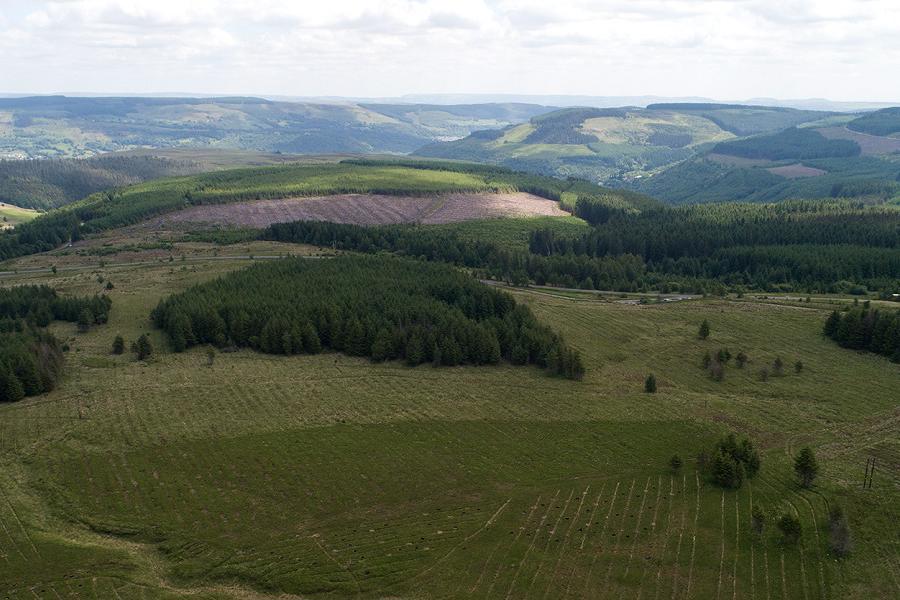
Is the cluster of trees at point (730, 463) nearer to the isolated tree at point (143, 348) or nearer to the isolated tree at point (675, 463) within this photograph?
the isolated tree at point (675, 463)

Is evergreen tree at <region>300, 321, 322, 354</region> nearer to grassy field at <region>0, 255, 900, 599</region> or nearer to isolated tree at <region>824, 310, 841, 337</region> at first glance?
grassy field at <region>0, 255, 900, 599</region>

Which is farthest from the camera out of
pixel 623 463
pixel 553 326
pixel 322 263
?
pixel 322 263

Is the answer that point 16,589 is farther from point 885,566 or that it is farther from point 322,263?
point 322,263

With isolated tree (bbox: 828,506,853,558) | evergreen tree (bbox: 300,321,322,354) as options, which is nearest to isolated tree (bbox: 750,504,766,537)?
isolated tree (bbox: 828,506,853,558)

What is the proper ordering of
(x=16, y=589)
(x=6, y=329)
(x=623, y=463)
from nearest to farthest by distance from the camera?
(x=16, y=589) → (x=623, y=463) → (x=6, y=329)

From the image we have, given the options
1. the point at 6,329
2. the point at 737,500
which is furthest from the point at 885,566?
the point at 6,329

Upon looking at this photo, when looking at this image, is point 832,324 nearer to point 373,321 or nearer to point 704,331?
point 704,331
